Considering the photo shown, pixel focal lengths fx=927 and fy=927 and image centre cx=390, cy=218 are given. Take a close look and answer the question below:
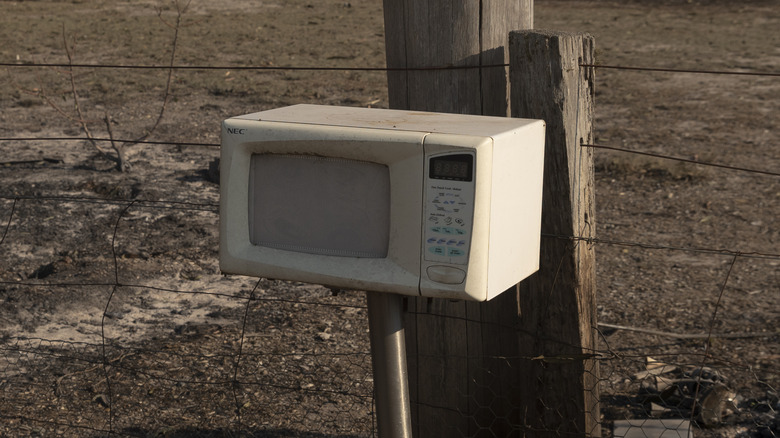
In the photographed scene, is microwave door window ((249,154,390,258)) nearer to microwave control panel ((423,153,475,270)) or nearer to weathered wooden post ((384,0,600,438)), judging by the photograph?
microwave control panel ((423,153,475,270))

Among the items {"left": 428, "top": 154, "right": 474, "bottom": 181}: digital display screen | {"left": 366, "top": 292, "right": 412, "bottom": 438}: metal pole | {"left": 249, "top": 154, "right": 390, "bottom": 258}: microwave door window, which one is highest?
{"left": 428, "top": 154, "right": 474, "bottom": 181}: digital display screen

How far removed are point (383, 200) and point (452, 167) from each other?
20 cm

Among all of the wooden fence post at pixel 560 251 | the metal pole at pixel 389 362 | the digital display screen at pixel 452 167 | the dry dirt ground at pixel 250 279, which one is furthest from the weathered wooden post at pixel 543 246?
the digital display screen at pixel 452 167

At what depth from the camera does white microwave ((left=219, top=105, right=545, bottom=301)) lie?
1959 millimetres

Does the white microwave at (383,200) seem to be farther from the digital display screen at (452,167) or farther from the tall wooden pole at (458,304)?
the tall wooden pole at (458,304)

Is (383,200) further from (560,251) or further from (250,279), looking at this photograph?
(250,279)

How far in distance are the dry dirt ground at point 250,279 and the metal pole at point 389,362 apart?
652mm

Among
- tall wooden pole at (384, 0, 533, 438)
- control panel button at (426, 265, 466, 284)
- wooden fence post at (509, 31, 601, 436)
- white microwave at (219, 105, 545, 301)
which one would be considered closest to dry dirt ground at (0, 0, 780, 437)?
wooden fence post at (509, 31, 601, 436)

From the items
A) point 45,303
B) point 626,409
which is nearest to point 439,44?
point 626,409

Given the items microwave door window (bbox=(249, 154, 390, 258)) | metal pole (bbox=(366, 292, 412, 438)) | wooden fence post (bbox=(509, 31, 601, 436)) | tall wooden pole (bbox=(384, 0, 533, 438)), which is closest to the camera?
microwave door window (bbox=(249, 154, 390, 258))

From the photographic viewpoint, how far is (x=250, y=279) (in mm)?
5234

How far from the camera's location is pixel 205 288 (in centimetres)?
503

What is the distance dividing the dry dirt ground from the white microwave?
1.87 feet

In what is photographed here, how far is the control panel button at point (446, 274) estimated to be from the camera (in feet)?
6.50
